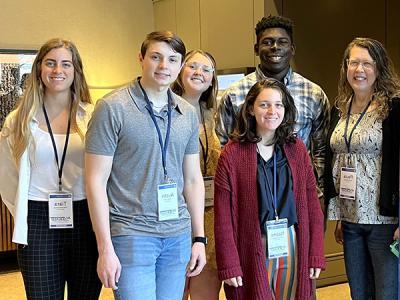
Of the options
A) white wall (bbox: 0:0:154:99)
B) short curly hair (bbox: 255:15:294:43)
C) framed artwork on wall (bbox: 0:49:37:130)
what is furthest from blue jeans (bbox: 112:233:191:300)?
white wall (bbox: 0:0:154:99)

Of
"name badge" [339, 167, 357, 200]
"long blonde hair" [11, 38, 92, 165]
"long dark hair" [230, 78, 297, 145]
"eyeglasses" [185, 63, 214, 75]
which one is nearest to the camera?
"long blonde hair" [11, 38, 92, 165]

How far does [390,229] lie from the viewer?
95.4 inches

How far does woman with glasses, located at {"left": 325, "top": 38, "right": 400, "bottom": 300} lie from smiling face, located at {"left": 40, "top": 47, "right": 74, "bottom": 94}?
1288mm

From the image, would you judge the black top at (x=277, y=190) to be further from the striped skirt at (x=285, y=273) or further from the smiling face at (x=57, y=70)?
the smiling face at (x=57, y=70)

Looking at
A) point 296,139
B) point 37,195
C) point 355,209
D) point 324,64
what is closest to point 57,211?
point 37,195

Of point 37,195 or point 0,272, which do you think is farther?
point 0,272

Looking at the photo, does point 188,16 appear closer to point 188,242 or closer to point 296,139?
point 296,139

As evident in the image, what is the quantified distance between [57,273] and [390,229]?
1.49 m

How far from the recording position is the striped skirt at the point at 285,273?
86.4 inches

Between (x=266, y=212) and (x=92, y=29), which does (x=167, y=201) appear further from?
(x=92, y=29)

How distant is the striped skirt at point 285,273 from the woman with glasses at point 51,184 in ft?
2.40

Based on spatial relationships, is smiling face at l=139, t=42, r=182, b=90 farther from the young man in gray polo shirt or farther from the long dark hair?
the long dark hair

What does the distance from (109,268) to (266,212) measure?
714 mm

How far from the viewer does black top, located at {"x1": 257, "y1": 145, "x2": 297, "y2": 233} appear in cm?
216
